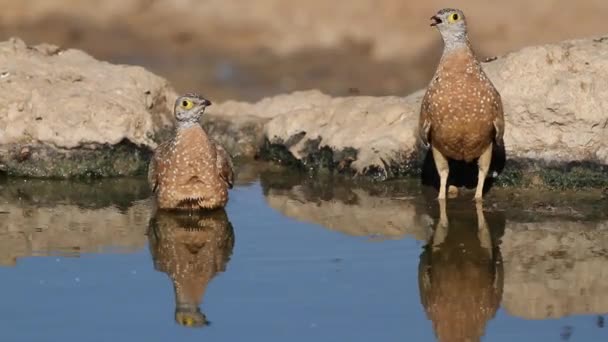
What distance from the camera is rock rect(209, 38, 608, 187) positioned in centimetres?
1398

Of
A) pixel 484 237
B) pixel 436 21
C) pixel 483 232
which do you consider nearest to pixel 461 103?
pixel 436 21

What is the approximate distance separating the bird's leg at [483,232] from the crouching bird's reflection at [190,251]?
2.08 meters

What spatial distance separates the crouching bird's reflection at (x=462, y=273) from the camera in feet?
32.1

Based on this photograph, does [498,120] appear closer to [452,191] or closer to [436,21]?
[452,191]

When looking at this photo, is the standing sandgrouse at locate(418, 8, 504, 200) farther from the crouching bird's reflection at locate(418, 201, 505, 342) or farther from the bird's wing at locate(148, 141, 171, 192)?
the bird's wing at locate(148, 141, 171, 192)

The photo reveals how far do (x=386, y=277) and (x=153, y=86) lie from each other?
18.3ft

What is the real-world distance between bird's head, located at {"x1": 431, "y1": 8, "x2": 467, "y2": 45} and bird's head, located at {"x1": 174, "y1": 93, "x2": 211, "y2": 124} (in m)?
2.31

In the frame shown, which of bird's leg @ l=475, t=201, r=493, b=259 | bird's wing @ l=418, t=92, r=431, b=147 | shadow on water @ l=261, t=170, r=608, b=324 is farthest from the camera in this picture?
bird's wing @ l=418, t=92, r=431, b=147

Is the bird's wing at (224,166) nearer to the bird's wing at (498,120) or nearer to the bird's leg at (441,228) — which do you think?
the bird's leg at (441,228)

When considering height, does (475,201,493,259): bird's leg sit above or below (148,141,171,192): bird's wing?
below

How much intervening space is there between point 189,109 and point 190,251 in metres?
1.87

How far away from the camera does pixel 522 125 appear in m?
14.2

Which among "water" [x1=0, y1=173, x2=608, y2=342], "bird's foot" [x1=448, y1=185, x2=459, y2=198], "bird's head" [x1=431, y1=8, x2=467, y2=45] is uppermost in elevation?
"bird's head" [x1=431, y1=8, x2=467, y2=45]

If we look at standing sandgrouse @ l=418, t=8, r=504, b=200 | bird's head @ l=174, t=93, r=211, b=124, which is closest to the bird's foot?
standing sandgrouse @ l=418, t=8, r=504, b=200
